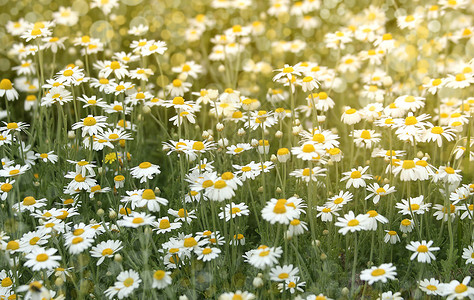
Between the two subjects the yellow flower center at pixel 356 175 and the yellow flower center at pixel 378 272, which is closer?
the yellow flower center at pixel 378 272

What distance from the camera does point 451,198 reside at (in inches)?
149

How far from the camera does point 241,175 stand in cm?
392

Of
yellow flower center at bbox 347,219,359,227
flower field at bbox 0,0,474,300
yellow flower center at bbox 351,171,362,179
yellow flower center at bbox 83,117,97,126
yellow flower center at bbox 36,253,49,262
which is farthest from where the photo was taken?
yellow flower center at bbox 83,117,97,126

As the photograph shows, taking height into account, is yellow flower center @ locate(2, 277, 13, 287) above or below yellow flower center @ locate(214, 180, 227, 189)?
below

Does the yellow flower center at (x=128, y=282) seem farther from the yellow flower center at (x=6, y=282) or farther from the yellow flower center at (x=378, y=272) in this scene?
the yellow flower center at (x=378, y=272)

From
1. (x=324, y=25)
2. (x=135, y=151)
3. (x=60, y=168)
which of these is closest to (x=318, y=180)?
(x=135, y=151)

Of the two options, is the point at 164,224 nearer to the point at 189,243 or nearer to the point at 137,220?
the point at 189,243

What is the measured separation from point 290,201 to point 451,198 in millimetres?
1259

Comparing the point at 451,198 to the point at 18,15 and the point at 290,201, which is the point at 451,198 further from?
the point at 18,15

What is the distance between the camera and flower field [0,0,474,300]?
3316mm

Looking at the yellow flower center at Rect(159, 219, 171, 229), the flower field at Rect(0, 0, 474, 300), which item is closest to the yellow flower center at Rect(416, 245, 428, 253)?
the flower field at Rect(0, 0, 474, 300)

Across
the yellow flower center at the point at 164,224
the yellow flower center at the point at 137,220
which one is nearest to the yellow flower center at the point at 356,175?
the yellow flower center at the point at 164,224

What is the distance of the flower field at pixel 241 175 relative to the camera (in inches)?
131

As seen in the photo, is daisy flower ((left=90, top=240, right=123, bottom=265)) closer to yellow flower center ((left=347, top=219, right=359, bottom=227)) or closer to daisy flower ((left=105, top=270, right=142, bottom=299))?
daisy flower ((left=105, top=270, right=142, bottom=299))
